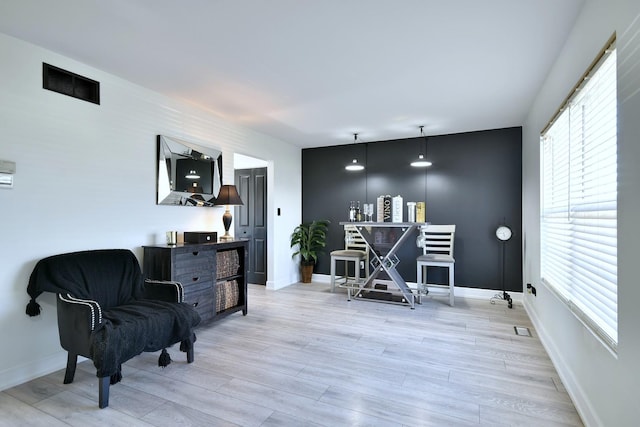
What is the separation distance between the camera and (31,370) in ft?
7.80

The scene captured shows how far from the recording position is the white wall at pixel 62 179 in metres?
2.31

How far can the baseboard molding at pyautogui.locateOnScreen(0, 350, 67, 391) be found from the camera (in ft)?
7.38

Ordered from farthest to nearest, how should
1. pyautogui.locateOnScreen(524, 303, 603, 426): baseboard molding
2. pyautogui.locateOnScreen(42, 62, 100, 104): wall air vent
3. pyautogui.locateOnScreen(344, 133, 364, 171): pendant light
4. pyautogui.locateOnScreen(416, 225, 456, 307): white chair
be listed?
pyautogui.locateOnScreen(344, 133, 364, 171): pendant light
pyautogui.locateOnScreen(416, 225, 456, 307): white chair
pyautogui.locateOnScreen(42, 62, 100, 104): wall air vent
pyautogui.locateOnScreen(524, 303, 603, 426): baseboard molding

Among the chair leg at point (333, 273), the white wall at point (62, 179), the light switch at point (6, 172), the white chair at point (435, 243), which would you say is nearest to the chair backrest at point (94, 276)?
the white wall at point (62, 179)

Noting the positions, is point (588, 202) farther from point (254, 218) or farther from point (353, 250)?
point (254, 218)

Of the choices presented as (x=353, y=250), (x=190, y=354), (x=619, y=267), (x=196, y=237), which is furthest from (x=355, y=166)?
(x=619, y=267)

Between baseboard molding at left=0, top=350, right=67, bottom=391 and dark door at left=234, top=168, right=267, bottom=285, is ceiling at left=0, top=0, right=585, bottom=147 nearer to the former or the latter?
dark door at left=234, top=168, right=267, bottom=285

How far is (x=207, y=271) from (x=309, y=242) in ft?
8.23

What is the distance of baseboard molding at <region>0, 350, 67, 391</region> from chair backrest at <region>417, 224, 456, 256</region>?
4.16 meters

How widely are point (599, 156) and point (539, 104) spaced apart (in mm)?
1875

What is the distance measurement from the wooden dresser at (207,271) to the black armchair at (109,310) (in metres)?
0.26

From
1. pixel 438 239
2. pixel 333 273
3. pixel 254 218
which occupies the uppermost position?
pixel 254 218

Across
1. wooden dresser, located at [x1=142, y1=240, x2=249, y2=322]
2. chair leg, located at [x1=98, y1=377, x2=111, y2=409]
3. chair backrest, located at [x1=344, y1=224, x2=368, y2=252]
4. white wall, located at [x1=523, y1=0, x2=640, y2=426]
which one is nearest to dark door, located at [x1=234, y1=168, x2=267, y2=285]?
chair backrest, located at [x1=344, y1=224, x2=368, y2=252]

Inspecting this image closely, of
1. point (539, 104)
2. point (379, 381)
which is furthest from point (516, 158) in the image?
point (379, 381)
